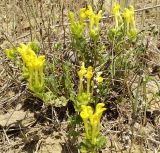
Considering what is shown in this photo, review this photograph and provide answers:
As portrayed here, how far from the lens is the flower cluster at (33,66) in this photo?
1.53 meters

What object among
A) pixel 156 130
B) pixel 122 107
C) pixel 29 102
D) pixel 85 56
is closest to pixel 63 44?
pixel 85 56

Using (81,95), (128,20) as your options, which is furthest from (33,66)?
(128,20)

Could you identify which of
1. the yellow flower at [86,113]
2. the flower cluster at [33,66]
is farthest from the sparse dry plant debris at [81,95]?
the yellow flower at [86,113]

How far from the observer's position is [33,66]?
1559 millimetres

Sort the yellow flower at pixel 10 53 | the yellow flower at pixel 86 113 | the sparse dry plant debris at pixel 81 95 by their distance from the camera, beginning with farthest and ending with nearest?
the yellow flower at pixel 10 53 < the sparse dry plant debris at pixel 81 95 < the yellow flower at pixel 86 113

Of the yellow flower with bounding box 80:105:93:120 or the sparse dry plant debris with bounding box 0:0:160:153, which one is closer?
the yellow flower with bounding box 80:105:93:120

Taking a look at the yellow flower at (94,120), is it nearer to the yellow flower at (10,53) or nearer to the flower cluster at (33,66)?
the flower cluster at (33,66)

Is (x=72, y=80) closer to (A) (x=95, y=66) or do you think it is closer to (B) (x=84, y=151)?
(A) (x=95, y=66)

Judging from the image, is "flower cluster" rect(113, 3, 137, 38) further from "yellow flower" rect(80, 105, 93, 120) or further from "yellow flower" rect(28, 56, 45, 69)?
"yellow flower" rect(80, 105, 93, 120)

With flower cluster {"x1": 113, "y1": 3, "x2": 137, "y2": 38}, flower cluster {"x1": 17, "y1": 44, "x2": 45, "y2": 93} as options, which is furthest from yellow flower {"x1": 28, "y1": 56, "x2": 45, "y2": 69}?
flower cluster {"x1": 113, "y1": 3, "x2": 137, "y2": 38}

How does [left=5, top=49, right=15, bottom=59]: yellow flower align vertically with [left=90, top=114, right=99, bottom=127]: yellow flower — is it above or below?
above

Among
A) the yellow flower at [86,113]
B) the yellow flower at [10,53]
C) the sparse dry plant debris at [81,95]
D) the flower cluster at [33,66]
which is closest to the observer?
the yellow flower at [86,113]

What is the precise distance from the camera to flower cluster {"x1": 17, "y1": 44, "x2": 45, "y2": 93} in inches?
60.1

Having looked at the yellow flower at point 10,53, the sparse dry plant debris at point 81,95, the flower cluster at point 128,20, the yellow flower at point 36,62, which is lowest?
the sparse dry plant debris at point 81,95
